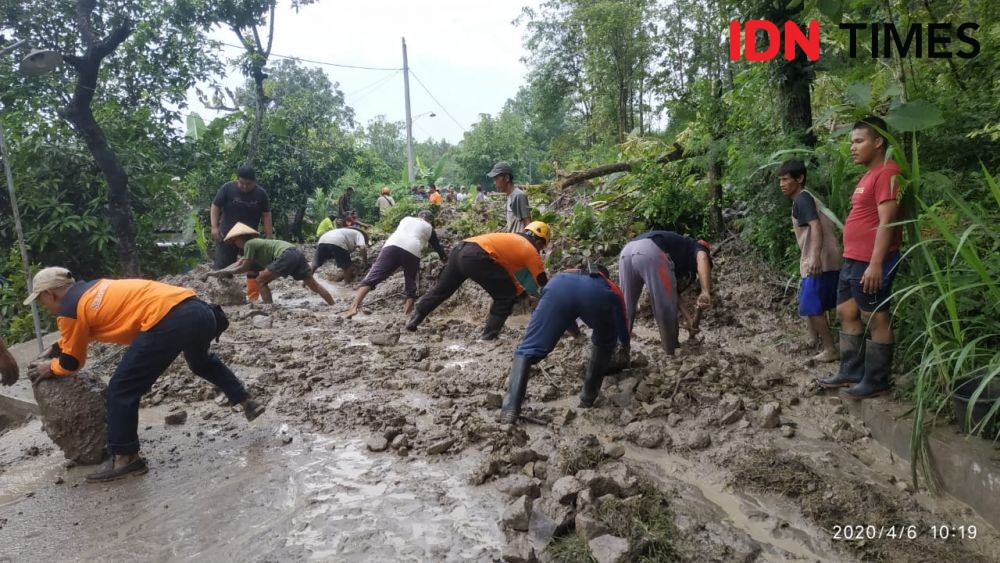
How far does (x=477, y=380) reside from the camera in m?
4.70

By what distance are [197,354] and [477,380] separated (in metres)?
2.04

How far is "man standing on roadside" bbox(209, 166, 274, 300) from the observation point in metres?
7.36

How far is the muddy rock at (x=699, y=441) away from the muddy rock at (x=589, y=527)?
1.21 meters

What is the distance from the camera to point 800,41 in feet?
16.4

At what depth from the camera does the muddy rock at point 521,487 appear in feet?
9.50

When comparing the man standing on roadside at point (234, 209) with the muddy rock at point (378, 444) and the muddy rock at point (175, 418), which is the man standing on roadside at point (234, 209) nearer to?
the muddy rock at point (175, 418)

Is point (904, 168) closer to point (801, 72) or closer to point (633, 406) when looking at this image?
point (633, 406)

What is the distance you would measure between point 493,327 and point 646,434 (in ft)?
8.37

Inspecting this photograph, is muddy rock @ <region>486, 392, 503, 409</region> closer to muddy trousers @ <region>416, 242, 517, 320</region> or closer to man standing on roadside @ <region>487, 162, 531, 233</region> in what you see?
muddy trousers @ <region>416, 242, 517, 320</region>

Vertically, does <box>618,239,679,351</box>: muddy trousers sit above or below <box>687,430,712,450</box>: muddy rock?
above

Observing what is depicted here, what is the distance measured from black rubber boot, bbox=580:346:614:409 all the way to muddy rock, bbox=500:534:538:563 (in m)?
1.61

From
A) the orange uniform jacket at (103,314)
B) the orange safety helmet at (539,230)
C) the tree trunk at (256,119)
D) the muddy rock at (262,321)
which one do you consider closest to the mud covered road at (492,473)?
the orange uniform jacket at (103,314)

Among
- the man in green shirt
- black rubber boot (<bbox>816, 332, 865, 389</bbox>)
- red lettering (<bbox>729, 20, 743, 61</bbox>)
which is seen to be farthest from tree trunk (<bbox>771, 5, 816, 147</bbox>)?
the man in green shirt

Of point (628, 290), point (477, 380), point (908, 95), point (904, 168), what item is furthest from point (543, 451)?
point (908, 95)
